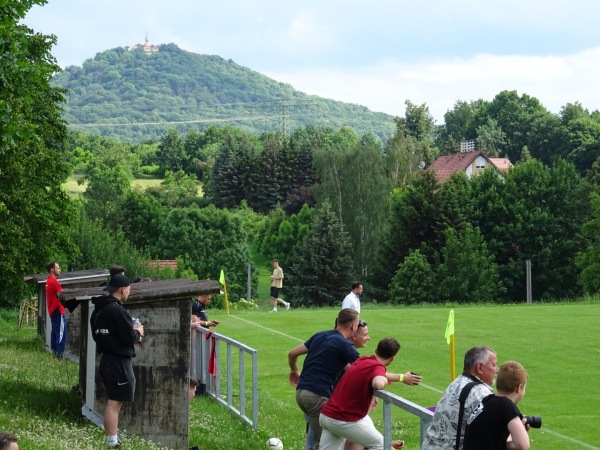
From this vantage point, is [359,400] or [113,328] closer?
[359,400]

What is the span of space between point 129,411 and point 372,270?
72.3m

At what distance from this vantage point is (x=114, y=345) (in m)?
12.9

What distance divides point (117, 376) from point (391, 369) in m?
12.3

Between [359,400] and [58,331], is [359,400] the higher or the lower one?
the higher one

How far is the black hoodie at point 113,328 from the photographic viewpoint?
12.7 meters

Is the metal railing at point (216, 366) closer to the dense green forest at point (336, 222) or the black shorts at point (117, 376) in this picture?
the black shorts at point (117, 376)

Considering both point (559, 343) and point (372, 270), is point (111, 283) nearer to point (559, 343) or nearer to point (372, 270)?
point (559, 343)

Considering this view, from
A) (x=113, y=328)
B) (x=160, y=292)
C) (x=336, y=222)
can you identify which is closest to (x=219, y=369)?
(x=160, y=292)

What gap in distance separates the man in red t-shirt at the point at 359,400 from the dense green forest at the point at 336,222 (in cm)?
1175

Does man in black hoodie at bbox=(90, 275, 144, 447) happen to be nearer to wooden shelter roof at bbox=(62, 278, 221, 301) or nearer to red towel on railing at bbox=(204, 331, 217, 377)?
wooden shelter roof at bbox=(62, 278, 221, 301)

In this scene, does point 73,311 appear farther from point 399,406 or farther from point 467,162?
point 467,162

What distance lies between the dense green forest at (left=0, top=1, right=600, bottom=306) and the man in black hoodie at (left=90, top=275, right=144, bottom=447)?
833 cm

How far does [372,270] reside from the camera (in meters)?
86.3

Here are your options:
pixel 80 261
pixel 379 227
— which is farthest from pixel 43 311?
pixel 379 227
